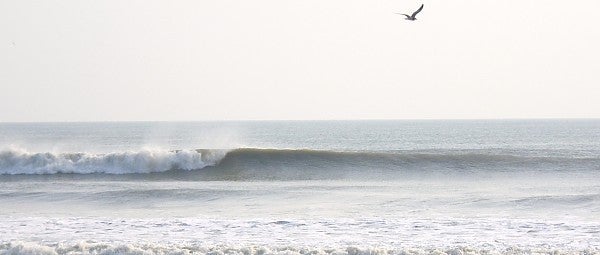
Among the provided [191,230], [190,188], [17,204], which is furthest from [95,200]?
[191,230]

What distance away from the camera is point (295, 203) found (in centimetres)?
1725

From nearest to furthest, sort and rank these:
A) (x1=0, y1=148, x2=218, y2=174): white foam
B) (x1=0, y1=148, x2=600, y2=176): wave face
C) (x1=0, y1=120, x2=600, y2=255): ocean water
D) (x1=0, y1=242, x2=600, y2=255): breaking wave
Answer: (x1=0, y1=242, x2=600, y2=255): breaking wave, (x1=0, y1=120, x2=600, y2=255): ocean water, (x1=0, y1=148, x2=600, y2=176): wave face, (x1=0, y1=148, x2=218, y2=174): white foam

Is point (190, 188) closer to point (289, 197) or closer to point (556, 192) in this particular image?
point (289, 197)

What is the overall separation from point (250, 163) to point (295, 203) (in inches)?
485

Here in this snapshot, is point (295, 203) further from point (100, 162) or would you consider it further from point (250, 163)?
point (100, 162)

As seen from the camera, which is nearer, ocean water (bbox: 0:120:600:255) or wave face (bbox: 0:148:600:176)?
ocean water (bbox: 0:120:600:255)

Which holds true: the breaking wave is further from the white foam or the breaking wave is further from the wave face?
the white foam

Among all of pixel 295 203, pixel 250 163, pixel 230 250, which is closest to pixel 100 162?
A: pixel 250 163

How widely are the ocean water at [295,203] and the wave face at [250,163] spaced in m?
0.04

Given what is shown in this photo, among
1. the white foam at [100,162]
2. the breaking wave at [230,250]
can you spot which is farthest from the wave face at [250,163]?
the breaking wave at [230,250]

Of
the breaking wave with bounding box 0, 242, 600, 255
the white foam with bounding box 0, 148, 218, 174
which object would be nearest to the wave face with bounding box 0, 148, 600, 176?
the white foam with bounding box 0, 148, 218, 174

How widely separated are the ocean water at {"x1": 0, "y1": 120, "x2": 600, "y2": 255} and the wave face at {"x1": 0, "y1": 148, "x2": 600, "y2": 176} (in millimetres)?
44

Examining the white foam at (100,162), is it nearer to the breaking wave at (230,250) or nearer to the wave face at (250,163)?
the wave face at (250,163)

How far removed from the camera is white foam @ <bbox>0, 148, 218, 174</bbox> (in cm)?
2814
